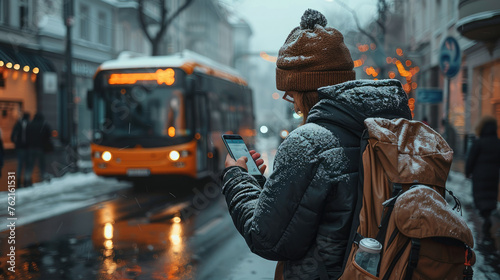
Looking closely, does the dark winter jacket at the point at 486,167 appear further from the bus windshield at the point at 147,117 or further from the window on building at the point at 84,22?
the window on building at the point at 84,22

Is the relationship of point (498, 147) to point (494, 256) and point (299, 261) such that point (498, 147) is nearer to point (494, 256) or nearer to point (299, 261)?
point (494, 256)

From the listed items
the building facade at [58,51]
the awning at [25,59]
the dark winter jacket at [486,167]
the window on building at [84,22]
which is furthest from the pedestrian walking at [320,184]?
the window on building at [84,22]

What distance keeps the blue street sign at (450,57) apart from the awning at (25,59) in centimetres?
1745

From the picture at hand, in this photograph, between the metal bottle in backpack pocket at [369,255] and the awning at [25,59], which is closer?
the metal bottle in backpack pocket at [369,255]

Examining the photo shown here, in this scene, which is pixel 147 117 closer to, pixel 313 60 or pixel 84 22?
pixel 313 60

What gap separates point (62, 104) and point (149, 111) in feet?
56.8

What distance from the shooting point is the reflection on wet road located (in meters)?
5.47

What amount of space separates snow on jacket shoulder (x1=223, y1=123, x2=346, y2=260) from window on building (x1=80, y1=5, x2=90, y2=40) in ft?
98.3

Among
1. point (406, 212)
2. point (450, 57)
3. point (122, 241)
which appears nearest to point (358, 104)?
point (406, 212)

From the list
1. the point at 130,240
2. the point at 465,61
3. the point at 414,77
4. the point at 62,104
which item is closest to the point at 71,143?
the point at 130,240

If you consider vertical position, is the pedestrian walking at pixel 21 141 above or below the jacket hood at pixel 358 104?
below

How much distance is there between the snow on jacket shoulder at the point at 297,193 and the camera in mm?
1705

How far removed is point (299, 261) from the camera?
182cm

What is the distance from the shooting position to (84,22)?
29797mm
